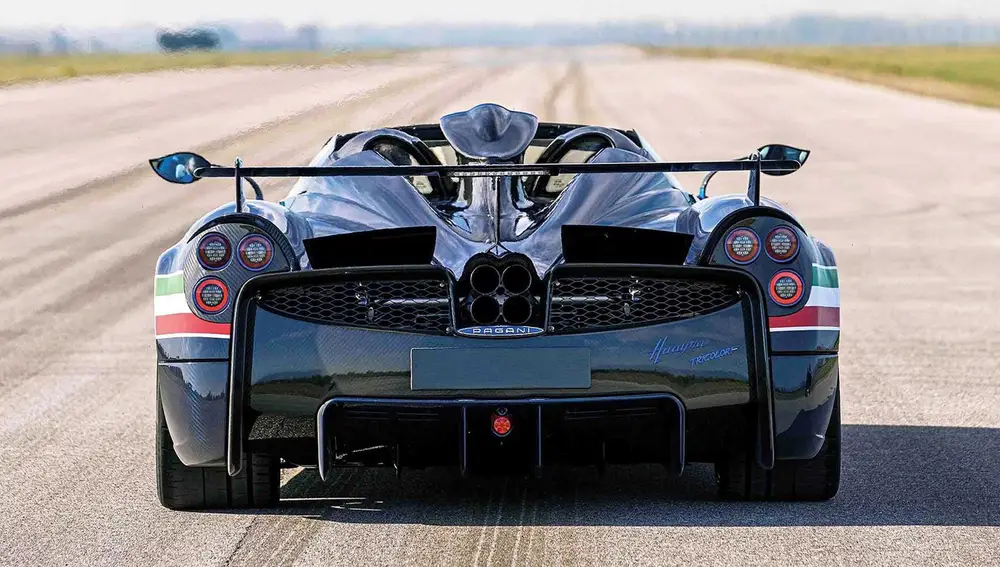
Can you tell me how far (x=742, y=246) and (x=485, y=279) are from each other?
0.76m

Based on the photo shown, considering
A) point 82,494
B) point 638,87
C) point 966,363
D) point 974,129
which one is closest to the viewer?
point 82,494

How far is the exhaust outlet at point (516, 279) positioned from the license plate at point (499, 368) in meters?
0.19

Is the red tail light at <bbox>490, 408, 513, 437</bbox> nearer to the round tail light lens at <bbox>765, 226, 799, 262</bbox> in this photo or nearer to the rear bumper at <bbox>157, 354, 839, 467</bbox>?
the rear bumper at <bbox>157, 354, 839, 467</bbox>

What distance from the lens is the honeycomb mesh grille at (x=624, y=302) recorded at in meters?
4.64

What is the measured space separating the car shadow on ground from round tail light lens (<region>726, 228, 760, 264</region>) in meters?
0.78

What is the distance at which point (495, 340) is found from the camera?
4574mm

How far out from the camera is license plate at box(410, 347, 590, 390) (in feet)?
15.0

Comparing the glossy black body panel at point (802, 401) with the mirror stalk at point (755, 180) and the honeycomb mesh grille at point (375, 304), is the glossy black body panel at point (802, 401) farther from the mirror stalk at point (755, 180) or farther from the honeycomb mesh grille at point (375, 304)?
the honeycomb mesh grille at point (375, 304)

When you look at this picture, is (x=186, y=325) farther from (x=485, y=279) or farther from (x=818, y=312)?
(x=818, y=312)

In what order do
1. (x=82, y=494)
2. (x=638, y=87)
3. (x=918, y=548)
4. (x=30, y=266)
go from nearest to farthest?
1. (x=918, y=548)
2. (x=82, y=494)
3. (x=30, y=266)
4. (x=638, y=87)

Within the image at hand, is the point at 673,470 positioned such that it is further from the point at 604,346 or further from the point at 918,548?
the point at 918,548

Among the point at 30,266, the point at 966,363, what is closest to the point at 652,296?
the point at 966,363

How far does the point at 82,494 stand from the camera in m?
5.40

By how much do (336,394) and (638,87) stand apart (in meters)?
45.7
